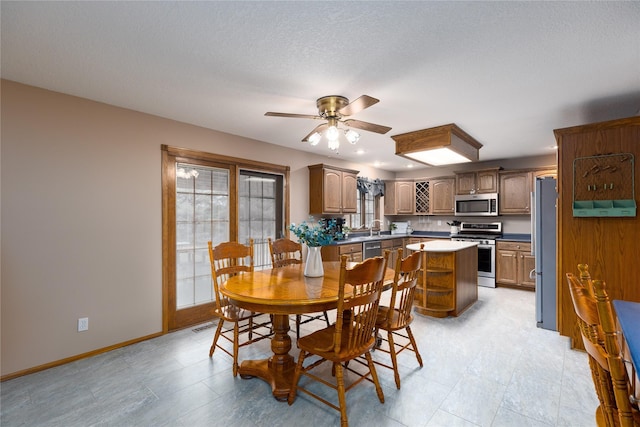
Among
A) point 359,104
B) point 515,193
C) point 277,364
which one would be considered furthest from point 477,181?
point 277,364

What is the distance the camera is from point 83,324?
282 cm

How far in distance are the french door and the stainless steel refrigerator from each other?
351 centimetres

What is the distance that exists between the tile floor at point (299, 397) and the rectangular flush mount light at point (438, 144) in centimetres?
227


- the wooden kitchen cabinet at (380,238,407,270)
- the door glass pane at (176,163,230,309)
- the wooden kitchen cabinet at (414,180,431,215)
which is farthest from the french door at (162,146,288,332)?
the wooden kitchen cabinet at (414,180,431,215)

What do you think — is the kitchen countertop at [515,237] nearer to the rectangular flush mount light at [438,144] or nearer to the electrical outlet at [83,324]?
the rectangular flush mount light at [438,144]

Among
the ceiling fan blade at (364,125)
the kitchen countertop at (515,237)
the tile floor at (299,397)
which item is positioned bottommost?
the tile floor at (299,397)

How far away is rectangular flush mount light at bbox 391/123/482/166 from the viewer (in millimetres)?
3654

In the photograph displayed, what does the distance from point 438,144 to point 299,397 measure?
3.11 m

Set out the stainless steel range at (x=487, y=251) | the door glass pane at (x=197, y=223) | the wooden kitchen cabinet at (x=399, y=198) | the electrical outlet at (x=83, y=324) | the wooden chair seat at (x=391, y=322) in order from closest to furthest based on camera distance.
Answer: the wooden chair seat at (x=391, y=322)
the electrical outlet at (x=83, y=324)
the door glass pane at (x=197, y=223)
the stainless steel range at (x=487, y=251)
the wooden kitchen cabinet at (x=399, y=198)

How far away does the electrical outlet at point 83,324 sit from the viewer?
2.80 meters

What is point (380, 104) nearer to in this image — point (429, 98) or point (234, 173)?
point (429, 98)

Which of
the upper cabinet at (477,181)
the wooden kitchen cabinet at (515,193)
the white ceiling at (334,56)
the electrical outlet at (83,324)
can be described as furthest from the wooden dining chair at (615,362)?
the upper cabinet at (477,181)

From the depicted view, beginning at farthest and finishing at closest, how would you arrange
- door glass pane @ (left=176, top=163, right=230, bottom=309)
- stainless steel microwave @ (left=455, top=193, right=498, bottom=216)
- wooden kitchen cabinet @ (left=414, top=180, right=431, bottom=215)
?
wooden kitchen cabinet @ (left=414, top=180, right=431, bottom=215) → stainless steel microwave @ (left=455, top=193, right=498, bottom=216) → door glass pane @ (left=176, top=163, right=230, bottom=309)

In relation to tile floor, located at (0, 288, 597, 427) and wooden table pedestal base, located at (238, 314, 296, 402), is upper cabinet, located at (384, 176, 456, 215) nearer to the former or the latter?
tile floor, located at (0, 288, 597, 427)
